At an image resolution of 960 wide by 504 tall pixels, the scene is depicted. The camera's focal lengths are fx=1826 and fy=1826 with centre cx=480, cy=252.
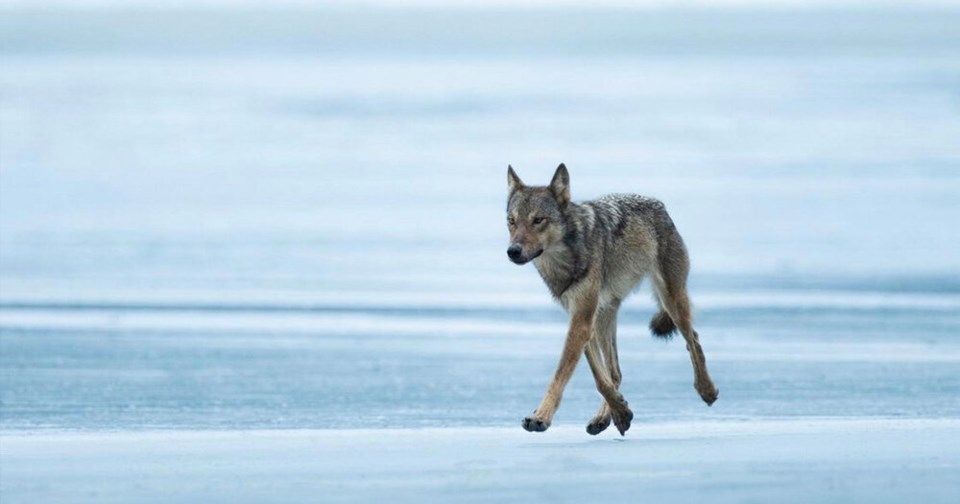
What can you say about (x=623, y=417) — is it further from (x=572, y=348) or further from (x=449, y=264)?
(x=449, y=264)

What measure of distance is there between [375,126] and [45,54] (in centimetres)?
884

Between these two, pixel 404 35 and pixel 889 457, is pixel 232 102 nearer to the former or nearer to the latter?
pixel 404 35

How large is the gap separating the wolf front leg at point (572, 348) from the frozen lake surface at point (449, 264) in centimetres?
19

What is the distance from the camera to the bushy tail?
877cm

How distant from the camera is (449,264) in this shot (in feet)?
53.5

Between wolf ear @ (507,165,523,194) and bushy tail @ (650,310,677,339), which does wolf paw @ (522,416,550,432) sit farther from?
bushy tail @ (650,310,677,339)

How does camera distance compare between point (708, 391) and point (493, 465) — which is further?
point (708, 391)

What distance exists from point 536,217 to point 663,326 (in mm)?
1410

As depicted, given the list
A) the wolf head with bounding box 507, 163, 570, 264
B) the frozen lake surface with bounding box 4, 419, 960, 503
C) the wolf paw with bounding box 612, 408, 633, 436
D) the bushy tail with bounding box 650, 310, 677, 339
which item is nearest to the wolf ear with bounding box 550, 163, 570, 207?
the wolf head with bounding box 507, 163, 570, 264

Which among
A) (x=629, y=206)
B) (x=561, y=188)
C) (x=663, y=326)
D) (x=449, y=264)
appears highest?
(x=561, y=188)

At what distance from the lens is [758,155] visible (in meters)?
20.5

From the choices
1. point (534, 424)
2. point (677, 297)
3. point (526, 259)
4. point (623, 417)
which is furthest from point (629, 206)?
point (534, 424)

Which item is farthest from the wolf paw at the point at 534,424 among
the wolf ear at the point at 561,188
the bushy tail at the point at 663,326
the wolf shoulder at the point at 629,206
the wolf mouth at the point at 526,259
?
the bushy tail at the point at 663,326

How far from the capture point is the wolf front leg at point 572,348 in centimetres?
753
